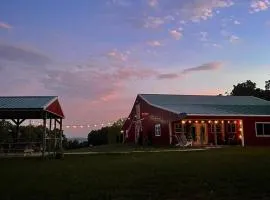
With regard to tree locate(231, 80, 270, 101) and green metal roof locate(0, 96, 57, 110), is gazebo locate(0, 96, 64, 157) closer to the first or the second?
green metal roof locate(0, 96, 57, 110)

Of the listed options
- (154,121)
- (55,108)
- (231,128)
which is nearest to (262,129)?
(231,128)

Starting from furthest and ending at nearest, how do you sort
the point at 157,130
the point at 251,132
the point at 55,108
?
1. the point at 157,130
2. the point at 251,132
3. the point at 55,108

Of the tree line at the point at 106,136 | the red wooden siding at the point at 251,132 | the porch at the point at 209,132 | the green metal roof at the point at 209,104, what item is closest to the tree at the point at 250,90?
the green metal roof at the point at 209,104

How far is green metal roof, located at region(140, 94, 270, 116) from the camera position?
4243 centimetres

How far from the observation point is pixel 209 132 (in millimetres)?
44500

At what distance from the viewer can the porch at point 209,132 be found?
1671 inches

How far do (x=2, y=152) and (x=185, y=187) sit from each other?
2179 centimetres

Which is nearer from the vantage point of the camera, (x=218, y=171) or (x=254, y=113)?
(x=218, y=171)

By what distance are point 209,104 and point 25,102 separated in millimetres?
23061

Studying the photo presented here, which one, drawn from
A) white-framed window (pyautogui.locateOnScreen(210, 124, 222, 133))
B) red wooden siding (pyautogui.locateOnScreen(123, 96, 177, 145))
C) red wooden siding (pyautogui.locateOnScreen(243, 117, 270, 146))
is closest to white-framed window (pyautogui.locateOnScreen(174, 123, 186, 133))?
red wooden siding (pyautogui.locateOnScreen(123, 96, 177, 145))

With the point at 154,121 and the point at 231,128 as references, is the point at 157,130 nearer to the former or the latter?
the point at 154,121

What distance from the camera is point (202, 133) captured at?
4450 cm

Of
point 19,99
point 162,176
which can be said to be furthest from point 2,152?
point 162,176

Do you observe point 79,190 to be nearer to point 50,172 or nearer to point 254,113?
point 50,172
